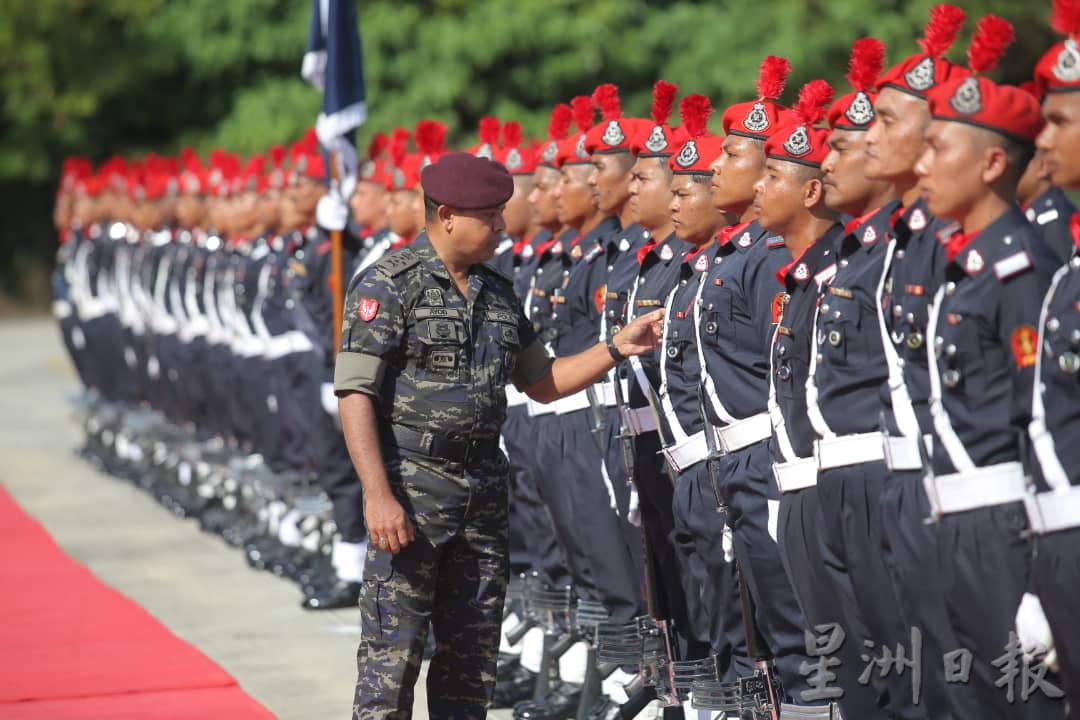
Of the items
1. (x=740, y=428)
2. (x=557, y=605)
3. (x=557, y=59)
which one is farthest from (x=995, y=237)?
(x=557, y=59)

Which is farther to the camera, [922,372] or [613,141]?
[613,141]

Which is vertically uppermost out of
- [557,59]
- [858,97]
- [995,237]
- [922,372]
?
[557,59]

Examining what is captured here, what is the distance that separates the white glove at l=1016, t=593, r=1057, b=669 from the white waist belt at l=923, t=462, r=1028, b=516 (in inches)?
10.0

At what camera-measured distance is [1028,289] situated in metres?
4.24

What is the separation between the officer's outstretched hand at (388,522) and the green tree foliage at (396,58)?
14.2 metres

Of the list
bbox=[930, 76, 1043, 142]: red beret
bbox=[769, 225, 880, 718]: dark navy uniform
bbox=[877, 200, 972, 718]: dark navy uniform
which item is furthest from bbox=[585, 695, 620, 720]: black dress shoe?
bbox=[930, 76, 1043, 142]: red beret

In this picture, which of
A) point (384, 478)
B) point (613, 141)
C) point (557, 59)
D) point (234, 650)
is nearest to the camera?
point (384, 478)

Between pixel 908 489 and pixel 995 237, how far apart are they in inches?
28.4

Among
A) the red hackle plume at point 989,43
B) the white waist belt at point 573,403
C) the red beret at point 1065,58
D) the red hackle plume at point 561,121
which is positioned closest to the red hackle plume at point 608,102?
the red hackle plume at point 561,121

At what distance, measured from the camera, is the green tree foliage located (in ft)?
63.7

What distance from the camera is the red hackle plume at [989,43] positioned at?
14.9 ft

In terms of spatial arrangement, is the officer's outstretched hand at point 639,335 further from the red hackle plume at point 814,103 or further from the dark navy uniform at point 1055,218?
the dark navy uniform at point 1055,218

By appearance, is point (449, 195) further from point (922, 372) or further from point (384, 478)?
point (922, 372)

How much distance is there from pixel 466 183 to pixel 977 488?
6.25 feet
